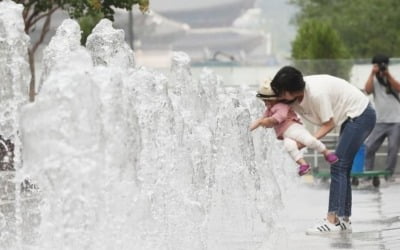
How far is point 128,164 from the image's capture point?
766 centimetres

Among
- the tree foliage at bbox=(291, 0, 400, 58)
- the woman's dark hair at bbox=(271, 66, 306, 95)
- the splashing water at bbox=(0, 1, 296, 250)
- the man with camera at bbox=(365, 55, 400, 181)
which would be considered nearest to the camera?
the splashing water at bbox=(0, 1, 296, 250)

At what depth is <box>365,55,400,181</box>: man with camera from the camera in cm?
1603

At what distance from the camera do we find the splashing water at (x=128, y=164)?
7215 mm

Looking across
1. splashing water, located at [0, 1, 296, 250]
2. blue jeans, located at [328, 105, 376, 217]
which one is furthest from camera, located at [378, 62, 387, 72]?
blue jeans, located at [328, 105, 376, 217]

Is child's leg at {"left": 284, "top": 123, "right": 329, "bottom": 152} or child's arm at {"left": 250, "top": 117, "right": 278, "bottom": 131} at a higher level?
child's arm at {"left": 250, "top": 117, "right": 278, "bottom": 131}

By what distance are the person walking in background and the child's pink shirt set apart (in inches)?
2.1

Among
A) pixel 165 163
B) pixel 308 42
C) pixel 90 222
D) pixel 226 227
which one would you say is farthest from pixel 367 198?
pixel 308 42

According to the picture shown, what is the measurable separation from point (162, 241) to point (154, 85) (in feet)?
6.55

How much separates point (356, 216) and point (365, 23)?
40507 millimetres

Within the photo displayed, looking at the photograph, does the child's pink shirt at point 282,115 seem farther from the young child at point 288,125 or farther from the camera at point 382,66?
the camera at point 382,66

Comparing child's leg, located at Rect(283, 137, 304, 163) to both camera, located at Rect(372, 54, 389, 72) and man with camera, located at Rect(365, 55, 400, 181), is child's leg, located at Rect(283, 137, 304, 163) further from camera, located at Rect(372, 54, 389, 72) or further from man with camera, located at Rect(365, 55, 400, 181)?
man with camera, located at Rect(365, 55, 400, 181)

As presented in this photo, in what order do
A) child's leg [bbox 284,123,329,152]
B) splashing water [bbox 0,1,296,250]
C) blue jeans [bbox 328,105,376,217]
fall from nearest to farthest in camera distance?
splashing water [bbox 0,1,296,250]
child's leg [bbox 284,123,329,152]
blue jeans [bbox 328,105,376,217]

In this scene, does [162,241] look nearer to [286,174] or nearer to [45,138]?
[45,138]

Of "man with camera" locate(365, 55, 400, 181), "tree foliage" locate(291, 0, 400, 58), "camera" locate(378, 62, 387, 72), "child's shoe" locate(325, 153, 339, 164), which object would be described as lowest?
"tree foliage" locate(291, 0, 400, 58)
